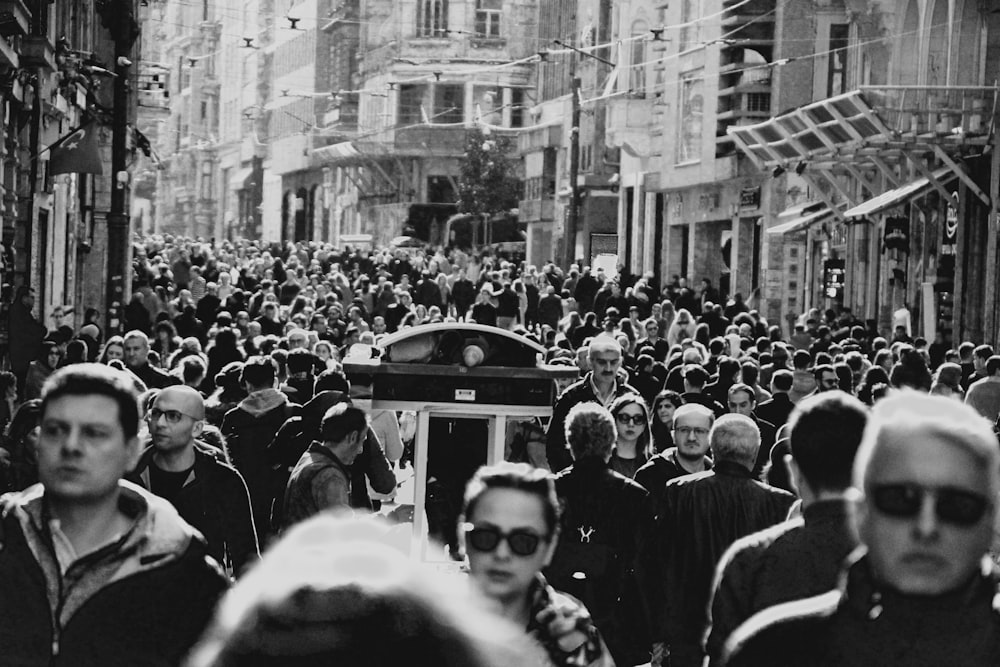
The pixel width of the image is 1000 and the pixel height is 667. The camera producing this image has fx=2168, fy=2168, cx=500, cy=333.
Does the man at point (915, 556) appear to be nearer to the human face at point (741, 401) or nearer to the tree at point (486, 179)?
the human face at point (741, 401)

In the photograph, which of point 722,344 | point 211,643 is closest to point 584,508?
point 211,643

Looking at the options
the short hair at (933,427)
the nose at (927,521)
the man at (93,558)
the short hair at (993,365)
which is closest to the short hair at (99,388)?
the man at (93,558)

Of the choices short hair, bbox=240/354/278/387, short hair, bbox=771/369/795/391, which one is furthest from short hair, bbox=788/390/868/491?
short hair, bbox=771/369/795/391

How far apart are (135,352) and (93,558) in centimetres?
1095

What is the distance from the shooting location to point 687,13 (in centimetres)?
5250

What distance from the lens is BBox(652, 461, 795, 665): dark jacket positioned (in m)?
7.76

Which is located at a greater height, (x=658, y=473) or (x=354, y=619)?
(x=354, y=619)

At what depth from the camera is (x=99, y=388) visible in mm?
4691

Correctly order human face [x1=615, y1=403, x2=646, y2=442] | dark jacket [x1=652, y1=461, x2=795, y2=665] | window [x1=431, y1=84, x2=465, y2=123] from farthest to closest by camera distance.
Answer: window [x1=431, y1=84, x2=465, y2=123]
human face [x1=615, y1=403, x2=646, y2=442]
dark jacket [x1=652, y1=461, x2=795, y2=665]

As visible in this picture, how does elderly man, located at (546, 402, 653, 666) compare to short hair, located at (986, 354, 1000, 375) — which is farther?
short hair, located at (986, 354, 1000, 375)

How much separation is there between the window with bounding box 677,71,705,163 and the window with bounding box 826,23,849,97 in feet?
23.9

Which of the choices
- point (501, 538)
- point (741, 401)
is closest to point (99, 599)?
point (501, 538)

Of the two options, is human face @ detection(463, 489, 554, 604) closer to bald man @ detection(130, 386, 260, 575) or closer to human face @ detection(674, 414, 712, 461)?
bald man @ detection(130, 386, 260, 575)

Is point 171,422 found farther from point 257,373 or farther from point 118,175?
point 118,175
